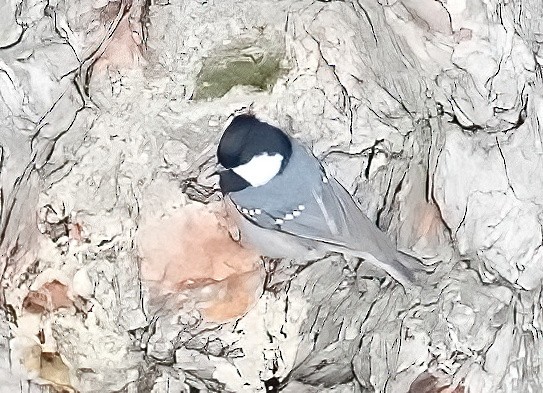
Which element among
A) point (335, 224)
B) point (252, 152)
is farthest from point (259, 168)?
point (335, 224)

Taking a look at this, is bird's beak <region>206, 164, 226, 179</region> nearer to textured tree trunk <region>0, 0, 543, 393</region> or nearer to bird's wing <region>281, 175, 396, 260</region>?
textured tree trunk <region>0, 0, 543, 393</region>

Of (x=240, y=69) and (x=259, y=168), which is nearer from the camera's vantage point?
(x=259, y=168)

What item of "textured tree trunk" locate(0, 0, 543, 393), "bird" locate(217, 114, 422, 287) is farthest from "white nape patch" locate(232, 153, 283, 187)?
"textured tree trunk" locate(0, 0, 543, 393)

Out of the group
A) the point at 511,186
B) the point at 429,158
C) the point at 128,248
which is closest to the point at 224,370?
the point at 128,248

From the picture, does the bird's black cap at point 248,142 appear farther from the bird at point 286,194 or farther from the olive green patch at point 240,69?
the olive green patch at point 240,69

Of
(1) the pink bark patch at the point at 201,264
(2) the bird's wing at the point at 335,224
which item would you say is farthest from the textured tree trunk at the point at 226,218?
(2) the bird's wing at the point at 335,224

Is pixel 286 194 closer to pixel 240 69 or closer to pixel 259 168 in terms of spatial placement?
pixel 259 168

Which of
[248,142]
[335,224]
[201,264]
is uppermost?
[248,142]

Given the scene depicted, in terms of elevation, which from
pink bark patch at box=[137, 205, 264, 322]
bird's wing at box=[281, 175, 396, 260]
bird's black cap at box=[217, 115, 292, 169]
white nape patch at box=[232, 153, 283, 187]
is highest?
bird's black cap at box=[217, 115, 292, 169]
